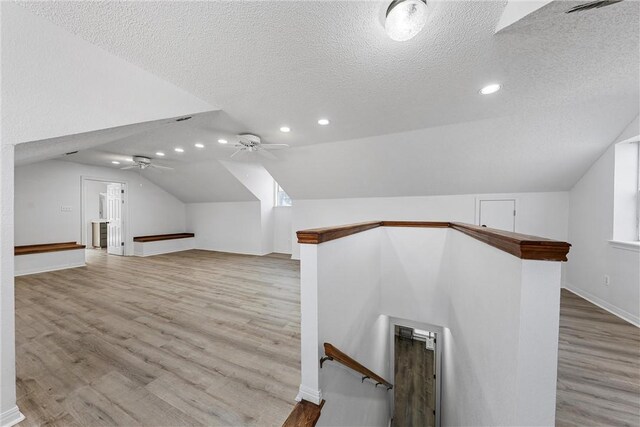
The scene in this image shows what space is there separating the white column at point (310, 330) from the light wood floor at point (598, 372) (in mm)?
1677

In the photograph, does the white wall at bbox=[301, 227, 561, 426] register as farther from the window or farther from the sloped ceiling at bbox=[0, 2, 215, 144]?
the window

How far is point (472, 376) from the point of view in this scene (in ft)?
6.39

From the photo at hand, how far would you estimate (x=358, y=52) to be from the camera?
1.71 metres

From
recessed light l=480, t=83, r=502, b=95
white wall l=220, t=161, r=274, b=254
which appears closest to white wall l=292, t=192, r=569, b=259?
white wall l=220, t=161, r=274, b=254

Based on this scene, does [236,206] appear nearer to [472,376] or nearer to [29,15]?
[29,15]

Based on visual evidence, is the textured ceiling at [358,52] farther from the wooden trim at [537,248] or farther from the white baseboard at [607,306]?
the white baseboard at [607,306]

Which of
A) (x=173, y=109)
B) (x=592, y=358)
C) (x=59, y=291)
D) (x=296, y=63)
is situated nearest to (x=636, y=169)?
(x=592, y=358)

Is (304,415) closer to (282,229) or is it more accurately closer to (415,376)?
(415,376)

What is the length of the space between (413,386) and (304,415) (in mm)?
5111

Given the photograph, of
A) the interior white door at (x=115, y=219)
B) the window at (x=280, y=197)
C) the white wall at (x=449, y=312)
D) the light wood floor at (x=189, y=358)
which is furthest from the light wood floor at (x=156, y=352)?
the window at (x=280, y=197)

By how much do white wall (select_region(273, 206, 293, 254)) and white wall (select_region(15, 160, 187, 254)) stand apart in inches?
151

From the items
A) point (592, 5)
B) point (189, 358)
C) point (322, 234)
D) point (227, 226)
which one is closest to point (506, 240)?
point (322, 234)

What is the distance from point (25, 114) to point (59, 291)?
3.63 m

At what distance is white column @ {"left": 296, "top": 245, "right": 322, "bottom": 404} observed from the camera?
1533 millimetres
